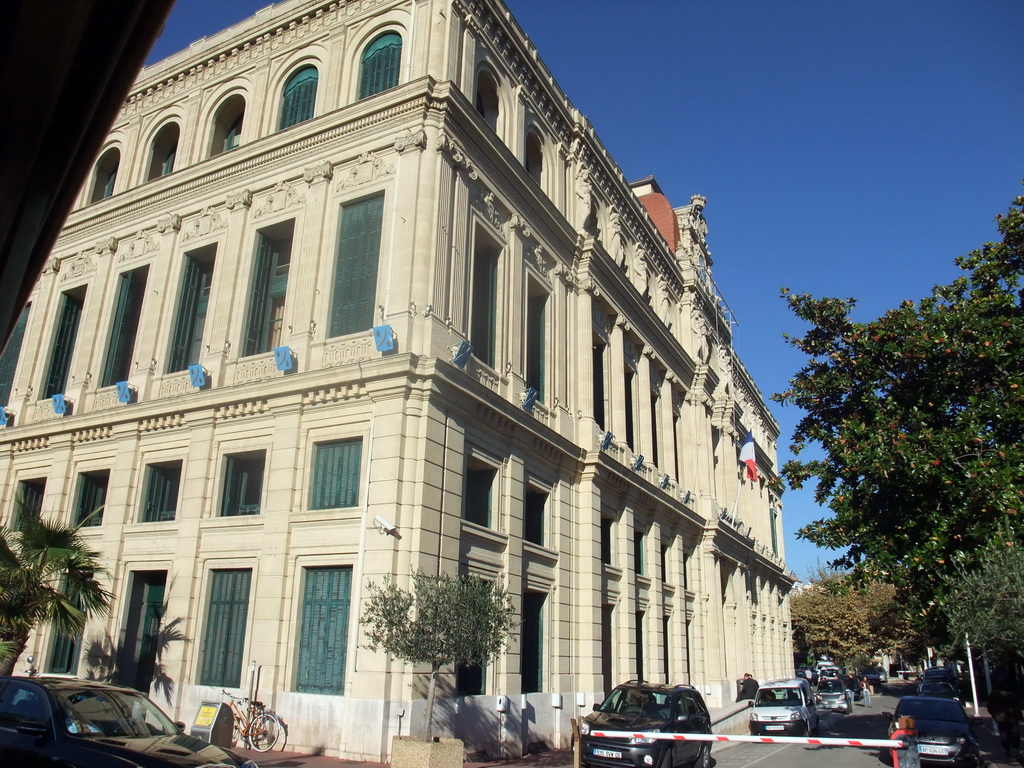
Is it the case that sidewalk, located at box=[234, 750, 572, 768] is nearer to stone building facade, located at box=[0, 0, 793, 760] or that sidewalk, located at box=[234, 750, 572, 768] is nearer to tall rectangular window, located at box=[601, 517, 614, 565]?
stone building facade, located at box=[0, 0, 793, 760]

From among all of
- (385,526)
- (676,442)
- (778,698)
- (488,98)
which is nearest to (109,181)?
(488,98)

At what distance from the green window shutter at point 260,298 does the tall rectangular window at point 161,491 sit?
412 centimetres

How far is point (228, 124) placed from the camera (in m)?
26.8

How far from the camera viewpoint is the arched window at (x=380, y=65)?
22.6 metres

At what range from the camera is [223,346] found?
21.8 metres

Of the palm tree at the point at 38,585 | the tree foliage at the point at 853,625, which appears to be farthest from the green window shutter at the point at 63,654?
the tree foliage at the point at 853,625

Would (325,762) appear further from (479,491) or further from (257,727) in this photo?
(479,491)

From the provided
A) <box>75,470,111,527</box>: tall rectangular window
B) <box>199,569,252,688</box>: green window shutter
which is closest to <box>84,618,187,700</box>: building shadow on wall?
<box>199,569,252,688</box>: green window shutter

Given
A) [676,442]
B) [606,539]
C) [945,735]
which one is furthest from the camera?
[676,442]

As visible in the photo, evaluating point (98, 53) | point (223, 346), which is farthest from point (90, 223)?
point (98, 53)

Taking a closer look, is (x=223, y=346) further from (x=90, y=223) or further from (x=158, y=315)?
(x=90, y=223)

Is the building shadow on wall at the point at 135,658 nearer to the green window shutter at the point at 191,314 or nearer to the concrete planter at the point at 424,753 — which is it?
the green window shutter at the point at 191,314

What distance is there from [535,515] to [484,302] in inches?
270

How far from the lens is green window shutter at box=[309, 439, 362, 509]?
18142mm
